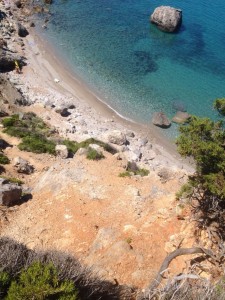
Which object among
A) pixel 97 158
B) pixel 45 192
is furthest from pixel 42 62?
pixel 45 192

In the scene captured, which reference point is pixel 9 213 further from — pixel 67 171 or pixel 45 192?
pixel 67 171

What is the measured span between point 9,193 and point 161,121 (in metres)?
25.1

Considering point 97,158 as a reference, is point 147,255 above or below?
above

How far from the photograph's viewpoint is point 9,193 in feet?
78.3

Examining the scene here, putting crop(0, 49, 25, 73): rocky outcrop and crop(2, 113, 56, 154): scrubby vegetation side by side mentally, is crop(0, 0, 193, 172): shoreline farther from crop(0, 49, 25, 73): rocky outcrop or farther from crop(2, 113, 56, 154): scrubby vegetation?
crop(2, 113, 56, 154): scrubby vegetation

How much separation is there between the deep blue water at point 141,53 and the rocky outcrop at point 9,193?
2405cm

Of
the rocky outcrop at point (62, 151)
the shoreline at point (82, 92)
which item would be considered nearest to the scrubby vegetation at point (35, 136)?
the rocky outcrop at point (62, 151)

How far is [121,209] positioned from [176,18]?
51065 millimetres

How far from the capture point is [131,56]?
5681 cm

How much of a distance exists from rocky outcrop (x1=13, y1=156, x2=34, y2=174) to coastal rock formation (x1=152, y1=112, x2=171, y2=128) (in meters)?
19.7

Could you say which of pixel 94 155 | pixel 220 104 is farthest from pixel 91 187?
pixel 220 104

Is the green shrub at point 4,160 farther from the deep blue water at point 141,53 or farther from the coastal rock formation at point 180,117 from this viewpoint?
the coastal rock formation at point 180,117

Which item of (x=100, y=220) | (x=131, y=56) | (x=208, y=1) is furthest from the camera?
(x=208, y=1)

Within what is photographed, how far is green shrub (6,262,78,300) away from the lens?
1126cm
